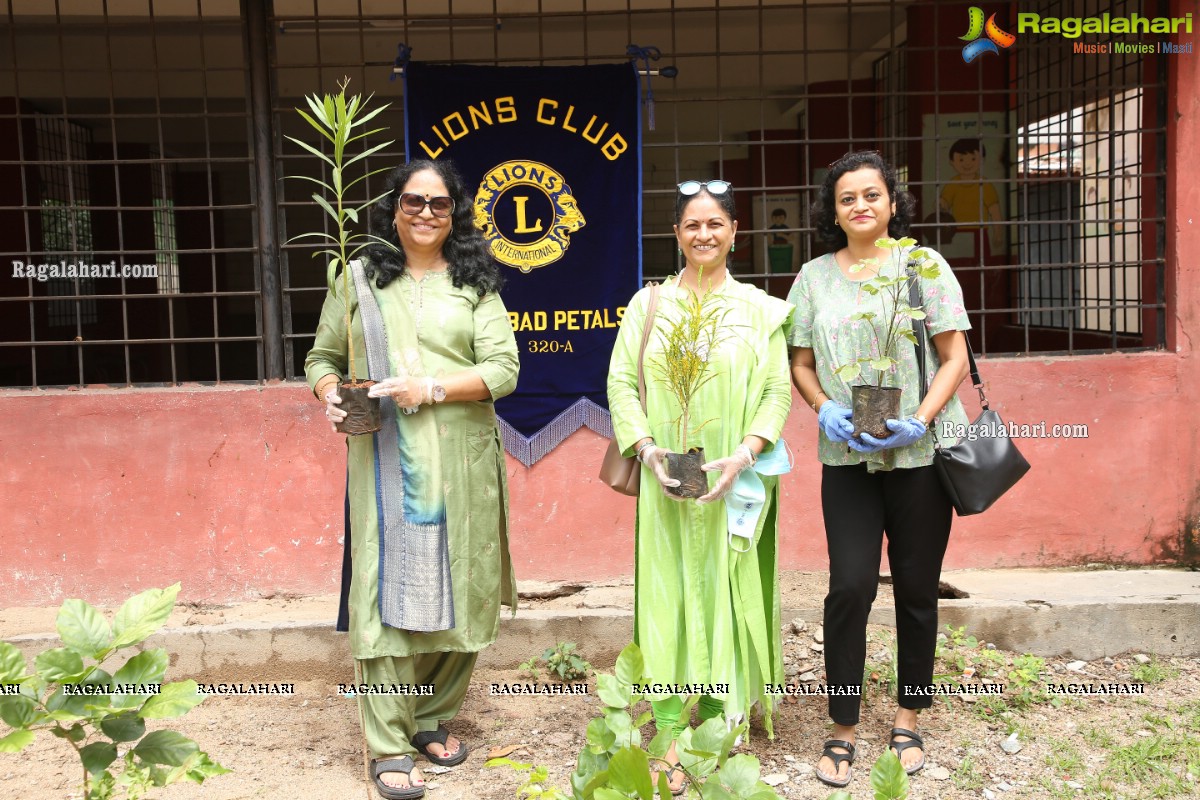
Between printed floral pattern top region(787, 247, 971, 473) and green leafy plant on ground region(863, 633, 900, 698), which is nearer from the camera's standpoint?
printed floral pattern top region(787, 247, 971, 473)

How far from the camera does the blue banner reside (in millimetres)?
4555

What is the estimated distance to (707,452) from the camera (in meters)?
3.22

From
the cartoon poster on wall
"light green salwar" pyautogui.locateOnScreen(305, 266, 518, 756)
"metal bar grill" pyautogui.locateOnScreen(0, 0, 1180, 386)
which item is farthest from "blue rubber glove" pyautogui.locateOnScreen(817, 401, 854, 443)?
the cartoon poster on wall

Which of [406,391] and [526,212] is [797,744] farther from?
[526,212]

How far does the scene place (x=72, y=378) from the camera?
9.09 metres

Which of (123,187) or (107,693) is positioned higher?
(123,187)

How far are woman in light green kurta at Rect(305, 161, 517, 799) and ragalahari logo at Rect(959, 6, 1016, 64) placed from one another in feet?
10.1

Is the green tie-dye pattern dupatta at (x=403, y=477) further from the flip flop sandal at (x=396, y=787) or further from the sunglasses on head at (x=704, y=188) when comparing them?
the sunglasses on head at (x=704, y=188)

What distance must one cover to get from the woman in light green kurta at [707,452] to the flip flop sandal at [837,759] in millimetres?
289

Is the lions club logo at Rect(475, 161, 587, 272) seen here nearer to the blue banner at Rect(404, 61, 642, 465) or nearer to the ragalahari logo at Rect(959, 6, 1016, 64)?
the blue banner at Rect(404, 61, 642, 465)

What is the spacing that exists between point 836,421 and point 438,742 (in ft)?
5.47

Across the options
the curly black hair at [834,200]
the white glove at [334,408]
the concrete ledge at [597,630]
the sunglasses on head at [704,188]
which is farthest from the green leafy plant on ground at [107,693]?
the curly black hair at [834,200]

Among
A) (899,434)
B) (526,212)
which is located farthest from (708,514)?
(526,212)

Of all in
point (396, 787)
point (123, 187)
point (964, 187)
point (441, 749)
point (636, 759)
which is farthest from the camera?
point (123, 187)
